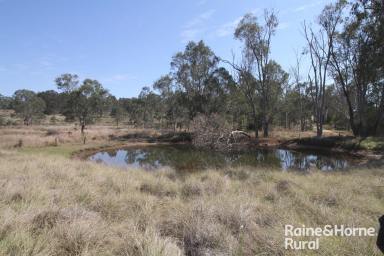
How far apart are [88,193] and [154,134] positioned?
1409 inches

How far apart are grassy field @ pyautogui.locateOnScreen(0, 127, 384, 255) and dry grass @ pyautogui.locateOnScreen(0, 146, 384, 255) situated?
A: 0.05 feet

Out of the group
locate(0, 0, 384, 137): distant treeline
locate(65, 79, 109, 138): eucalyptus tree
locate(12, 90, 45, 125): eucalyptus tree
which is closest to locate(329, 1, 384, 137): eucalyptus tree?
locate(0, 0, 384, 137): distant treeline

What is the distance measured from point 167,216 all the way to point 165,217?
0.07 metres

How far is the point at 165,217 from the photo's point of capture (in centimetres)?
602

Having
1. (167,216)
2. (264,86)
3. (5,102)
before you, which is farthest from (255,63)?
(5,102)

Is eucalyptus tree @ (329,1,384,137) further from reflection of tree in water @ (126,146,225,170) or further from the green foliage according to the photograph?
the green foliage

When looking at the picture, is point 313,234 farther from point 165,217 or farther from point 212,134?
point 212,134

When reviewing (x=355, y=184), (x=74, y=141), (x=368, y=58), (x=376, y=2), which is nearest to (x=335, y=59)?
(x=368, y=58)

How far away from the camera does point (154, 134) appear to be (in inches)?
1692

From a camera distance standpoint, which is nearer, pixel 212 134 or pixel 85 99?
pixel 212 134

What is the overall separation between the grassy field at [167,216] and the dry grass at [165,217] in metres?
0.01

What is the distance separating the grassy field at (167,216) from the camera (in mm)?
4160

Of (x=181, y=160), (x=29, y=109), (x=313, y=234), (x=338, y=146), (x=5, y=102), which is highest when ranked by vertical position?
(x=5, y=102)

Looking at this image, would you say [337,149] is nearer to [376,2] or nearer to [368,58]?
[368,58]
